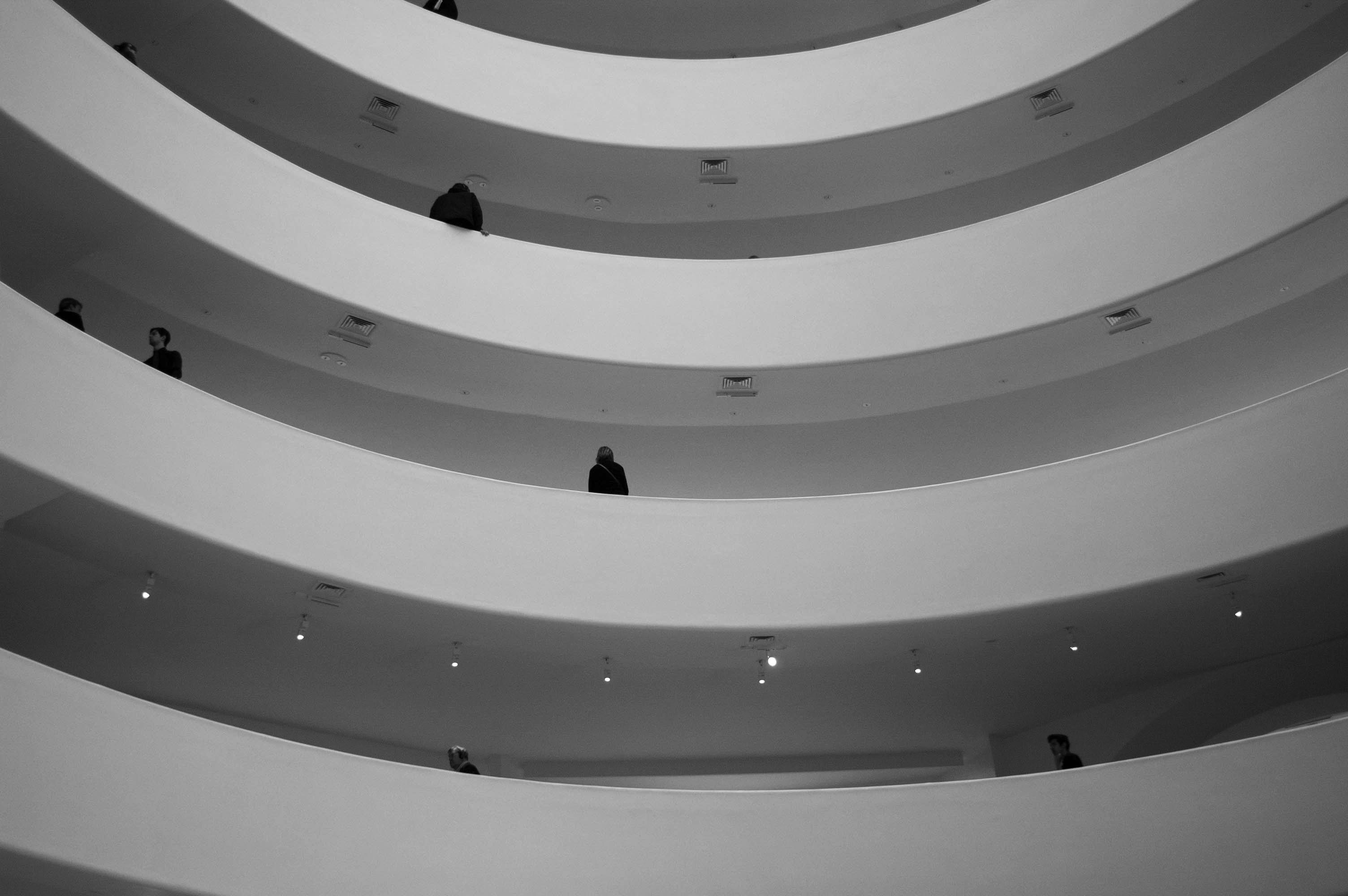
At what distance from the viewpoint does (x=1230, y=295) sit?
48.1 feet

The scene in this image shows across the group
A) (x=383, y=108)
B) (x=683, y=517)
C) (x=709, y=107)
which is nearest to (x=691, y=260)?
(x=709, y=107)

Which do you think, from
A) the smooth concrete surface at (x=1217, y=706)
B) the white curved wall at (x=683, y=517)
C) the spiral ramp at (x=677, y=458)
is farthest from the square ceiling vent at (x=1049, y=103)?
the smooth concrete surface at (x=1217, y=706)

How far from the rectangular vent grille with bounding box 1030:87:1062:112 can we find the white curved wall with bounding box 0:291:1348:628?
5578mm

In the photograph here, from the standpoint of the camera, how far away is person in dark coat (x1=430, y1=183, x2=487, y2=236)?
51.7 ft

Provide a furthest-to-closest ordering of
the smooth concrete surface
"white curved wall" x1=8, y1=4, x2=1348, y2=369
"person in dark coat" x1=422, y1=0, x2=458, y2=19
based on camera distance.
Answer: "person in dark coat" x1=422, y1=0, x2=458, y2=19 < the smooth concrete surface < "white curved wall" x1=8, y1=4, x2=1348, y2=369

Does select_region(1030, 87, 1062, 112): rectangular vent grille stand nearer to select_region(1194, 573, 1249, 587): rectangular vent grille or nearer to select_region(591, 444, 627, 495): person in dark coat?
select_region(1194, 573, 1249, 587): rectangular vent grille

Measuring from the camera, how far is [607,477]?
14766 mm

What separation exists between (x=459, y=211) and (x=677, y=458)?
4.39 m

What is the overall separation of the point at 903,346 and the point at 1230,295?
150 inches

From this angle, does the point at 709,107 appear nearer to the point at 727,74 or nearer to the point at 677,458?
the point at 727,74

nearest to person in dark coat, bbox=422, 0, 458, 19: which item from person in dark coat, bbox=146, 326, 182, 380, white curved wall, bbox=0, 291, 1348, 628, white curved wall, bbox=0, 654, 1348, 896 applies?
person in dark coat, bbox=146, 326, 182, 380

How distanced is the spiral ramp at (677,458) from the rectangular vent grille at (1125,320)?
0.05 meters

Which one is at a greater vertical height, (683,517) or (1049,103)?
(1049,103)

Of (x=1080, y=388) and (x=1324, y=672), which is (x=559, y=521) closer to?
(x=1080, y=388)
